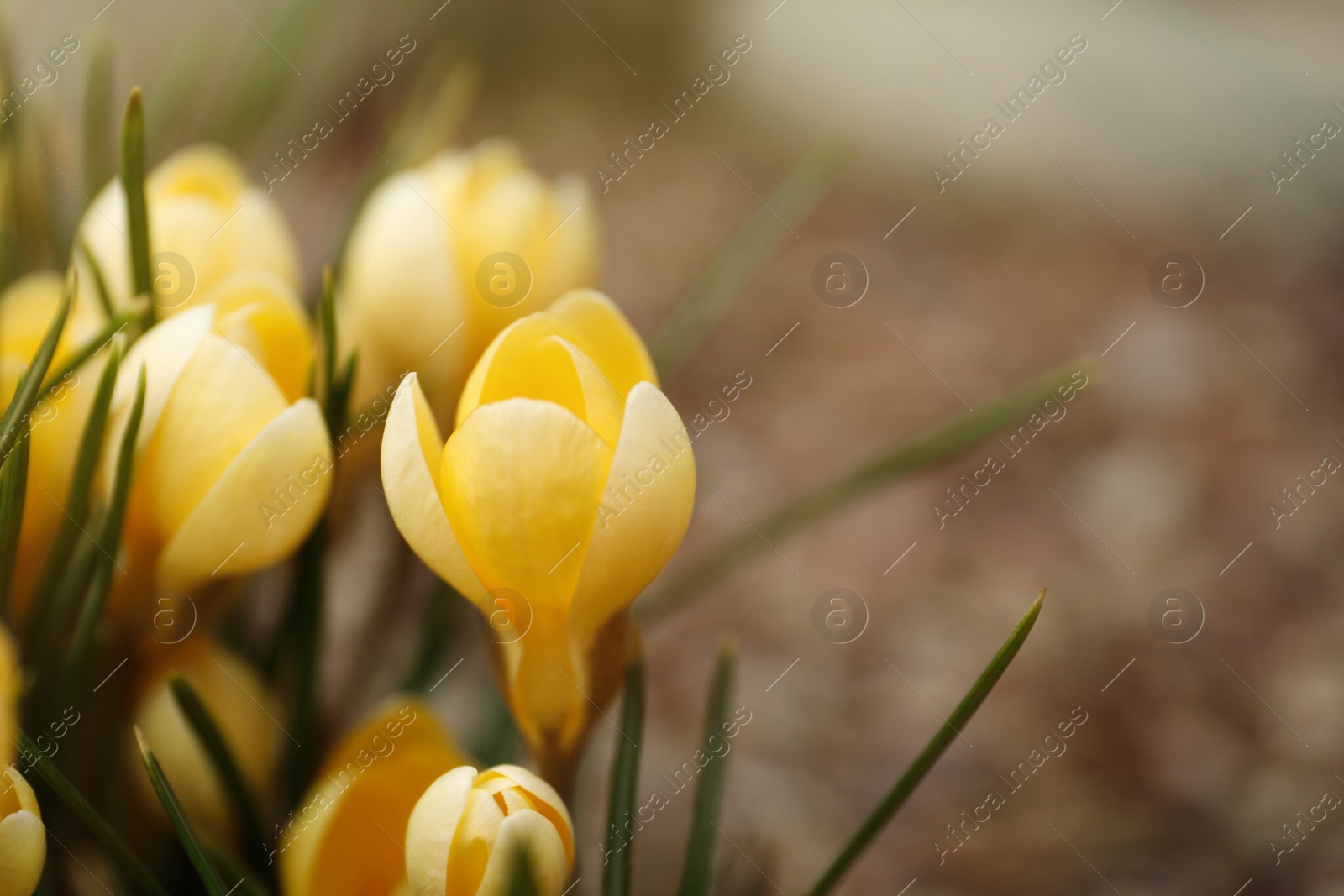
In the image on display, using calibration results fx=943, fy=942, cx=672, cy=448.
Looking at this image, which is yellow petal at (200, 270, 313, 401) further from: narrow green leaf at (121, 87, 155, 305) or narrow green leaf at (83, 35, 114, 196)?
narrow green leaf at (83, 35, 114, 196)

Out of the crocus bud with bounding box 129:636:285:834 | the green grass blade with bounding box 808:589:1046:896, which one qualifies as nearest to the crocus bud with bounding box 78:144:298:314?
the crocus bud with bounding box 129:636:285:834

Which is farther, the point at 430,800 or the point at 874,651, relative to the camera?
the point at 874,651

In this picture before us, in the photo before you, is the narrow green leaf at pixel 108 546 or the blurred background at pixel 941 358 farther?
the blurred background at pixel 941 358

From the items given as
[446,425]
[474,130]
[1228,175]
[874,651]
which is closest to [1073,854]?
[874,651]

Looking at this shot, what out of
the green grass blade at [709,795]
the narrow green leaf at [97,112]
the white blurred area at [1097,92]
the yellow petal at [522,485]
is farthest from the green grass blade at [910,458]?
the white blurred area at [1097,92]

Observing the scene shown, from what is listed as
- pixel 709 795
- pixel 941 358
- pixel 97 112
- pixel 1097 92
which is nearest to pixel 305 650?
pixel 709 795

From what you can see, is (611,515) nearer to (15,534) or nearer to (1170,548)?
(15,534)

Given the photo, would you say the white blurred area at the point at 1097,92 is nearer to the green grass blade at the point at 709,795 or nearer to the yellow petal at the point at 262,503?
the green grass blade at the point at 709,795
